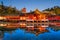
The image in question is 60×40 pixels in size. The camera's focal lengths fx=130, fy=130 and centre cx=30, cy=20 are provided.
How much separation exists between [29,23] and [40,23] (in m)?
0.19

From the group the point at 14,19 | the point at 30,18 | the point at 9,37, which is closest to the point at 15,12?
the point at 14,19

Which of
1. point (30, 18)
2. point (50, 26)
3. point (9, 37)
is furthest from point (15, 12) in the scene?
point (50, 26)

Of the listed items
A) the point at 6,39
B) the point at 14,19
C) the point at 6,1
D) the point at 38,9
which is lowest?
the point at 6,39

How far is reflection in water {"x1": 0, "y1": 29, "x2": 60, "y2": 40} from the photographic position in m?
2.20

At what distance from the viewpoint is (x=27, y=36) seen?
2.22 meters

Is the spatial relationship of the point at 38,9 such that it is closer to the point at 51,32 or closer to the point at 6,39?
the point at 51,32

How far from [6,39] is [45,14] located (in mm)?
798

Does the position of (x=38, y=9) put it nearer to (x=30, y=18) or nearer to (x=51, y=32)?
(x=30, y=18)

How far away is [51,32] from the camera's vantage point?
2.22 metres

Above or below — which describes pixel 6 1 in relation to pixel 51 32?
above

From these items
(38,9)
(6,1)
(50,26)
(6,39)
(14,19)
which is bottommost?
(6,39)

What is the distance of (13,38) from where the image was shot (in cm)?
220

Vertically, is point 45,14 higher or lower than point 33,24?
higher

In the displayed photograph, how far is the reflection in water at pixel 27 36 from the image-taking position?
220 cm
